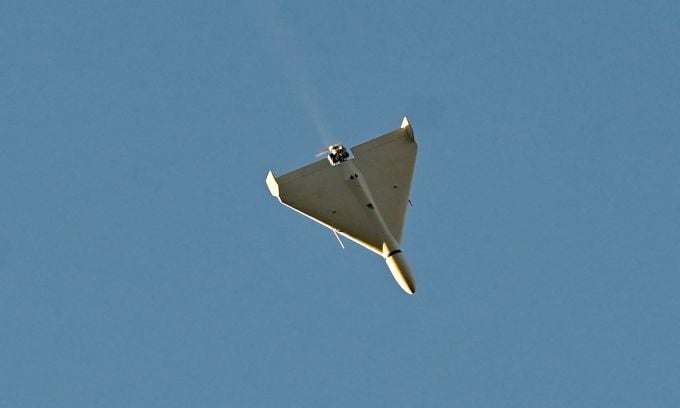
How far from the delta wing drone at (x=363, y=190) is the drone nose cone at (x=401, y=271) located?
0.11 metres

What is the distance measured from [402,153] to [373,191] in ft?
20.9

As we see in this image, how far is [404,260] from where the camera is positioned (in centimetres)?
11562

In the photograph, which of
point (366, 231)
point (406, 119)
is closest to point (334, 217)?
point (366, 231)

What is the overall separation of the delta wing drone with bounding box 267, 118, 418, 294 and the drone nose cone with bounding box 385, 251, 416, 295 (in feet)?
0.37

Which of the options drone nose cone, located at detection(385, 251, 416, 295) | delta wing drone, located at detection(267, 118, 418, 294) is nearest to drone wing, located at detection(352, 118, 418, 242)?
delta wing drone, located at detection(267, 118, 418, 294)

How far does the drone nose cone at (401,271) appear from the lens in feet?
372

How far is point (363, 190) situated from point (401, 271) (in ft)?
37.5

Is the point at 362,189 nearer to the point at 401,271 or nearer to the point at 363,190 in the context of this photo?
the point at 363,190

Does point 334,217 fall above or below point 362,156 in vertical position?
below

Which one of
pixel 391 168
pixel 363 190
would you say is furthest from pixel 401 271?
pixel 391 168

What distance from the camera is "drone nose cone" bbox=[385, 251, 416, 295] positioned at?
113500 mm

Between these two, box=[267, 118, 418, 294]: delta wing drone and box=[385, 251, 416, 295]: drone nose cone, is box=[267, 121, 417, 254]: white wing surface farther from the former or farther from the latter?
box=[385, 251, 416, 295]: drone nose cone

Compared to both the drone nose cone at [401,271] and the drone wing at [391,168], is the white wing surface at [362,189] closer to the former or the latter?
the drone wing at [391,168]

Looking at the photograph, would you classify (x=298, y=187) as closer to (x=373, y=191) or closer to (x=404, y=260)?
(x=373, y=191)
